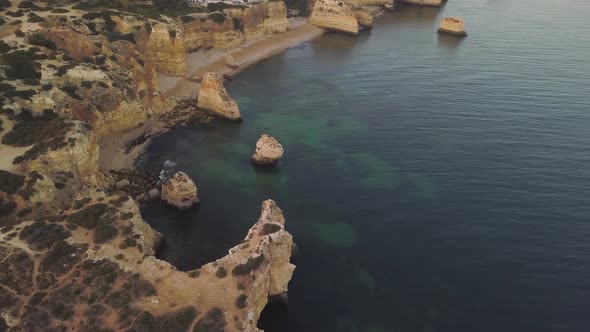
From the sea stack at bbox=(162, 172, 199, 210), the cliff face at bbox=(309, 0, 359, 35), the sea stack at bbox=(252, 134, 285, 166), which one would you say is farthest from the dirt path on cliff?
the sea stack at bbox=(162, 172, 199, 210)

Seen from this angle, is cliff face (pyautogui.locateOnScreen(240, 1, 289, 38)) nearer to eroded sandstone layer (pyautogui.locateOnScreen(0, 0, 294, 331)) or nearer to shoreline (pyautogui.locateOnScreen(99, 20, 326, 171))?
shoreline (pyautogui.locateOnScreen(99, 20, 326, 171))

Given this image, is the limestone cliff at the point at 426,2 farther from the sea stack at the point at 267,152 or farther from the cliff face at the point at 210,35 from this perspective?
the sea stack at the point at 267,152

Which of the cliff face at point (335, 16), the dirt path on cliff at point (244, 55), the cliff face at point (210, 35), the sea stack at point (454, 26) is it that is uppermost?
the sea stack at point (454, 26)

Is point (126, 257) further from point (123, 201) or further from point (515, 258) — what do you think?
point (515, 258)

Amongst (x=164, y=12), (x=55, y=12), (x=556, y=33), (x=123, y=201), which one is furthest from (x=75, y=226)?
(x=556, y=33)

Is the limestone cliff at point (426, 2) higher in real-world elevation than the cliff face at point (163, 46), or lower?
higher

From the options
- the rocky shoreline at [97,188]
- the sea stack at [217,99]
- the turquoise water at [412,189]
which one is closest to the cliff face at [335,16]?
the turquoise water at [412,189]
